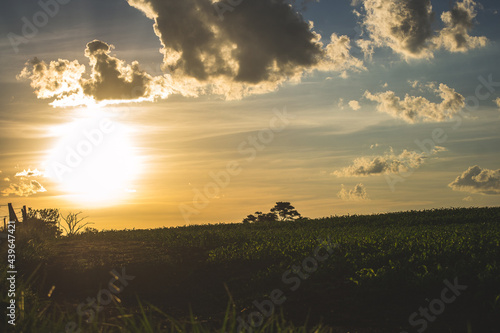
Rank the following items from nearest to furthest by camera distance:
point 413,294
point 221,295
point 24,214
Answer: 1. point 413,294
2. point 221,295
3. point 24,214

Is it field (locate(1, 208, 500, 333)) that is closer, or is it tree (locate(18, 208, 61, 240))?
field (locate(1, 208, 500, 333))

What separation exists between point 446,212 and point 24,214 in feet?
92.6

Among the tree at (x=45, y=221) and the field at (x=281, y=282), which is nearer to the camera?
the field at (x=281, y=282)

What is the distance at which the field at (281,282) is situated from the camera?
1062 cm

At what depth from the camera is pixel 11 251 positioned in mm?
15039

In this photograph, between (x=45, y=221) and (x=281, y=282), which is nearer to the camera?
(x=281, y=282)

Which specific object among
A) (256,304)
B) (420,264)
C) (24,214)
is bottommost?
(256,304)

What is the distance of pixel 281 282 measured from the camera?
13.9 m

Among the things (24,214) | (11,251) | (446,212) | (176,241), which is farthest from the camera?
(446,212)

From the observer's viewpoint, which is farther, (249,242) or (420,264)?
(249,242)

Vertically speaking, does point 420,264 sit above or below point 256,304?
above

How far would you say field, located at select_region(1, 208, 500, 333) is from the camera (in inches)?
418

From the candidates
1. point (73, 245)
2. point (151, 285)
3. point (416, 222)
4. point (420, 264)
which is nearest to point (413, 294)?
point (420, 264)

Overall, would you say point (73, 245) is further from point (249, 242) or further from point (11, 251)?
point (249, 242)
